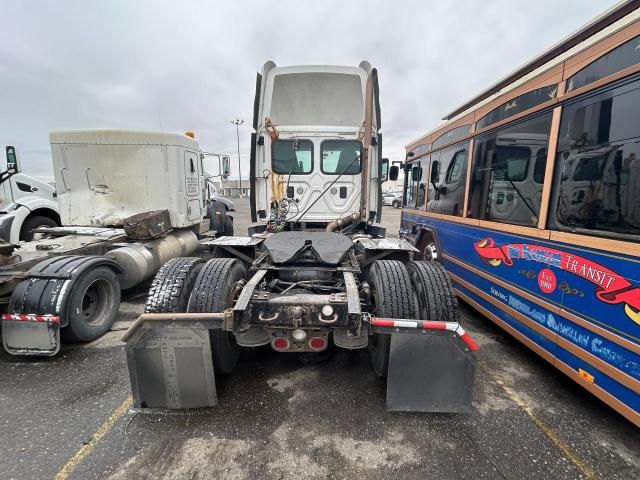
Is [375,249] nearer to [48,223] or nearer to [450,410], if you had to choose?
[450,410]

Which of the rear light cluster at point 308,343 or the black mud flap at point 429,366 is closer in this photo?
the black mud flap at point 429,366

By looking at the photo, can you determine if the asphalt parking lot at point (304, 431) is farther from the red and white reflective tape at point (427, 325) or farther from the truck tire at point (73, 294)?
the red and white reflective tape at point (427, 325)

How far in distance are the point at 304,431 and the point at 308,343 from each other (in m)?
0.63

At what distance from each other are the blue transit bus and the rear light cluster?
6.94ft

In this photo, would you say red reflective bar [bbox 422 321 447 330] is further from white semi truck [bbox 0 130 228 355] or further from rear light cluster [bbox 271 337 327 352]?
white semi truck [bbox 0 130 228 355]

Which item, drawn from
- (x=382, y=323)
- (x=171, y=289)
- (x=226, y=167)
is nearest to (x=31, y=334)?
(x=171, y=289)

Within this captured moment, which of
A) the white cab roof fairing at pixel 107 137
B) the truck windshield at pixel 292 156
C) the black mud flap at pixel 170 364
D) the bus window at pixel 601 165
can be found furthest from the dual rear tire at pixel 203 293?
the white cab roof fairing at pixel 107 137

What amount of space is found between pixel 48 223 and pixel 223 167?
4755 mm

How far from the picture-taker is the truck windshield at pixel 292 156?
5.11m

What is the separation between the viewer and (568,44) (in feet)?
8.97

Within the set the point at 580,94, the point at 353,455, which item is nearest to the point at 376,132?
the point at 580,94

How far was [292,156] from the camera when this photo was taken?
16.9ft

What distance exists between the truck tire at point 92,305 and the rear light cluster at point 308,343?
257 centimetres

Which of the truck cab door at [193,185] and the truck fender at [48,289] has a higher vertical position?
the truck cab door at [193,185]
